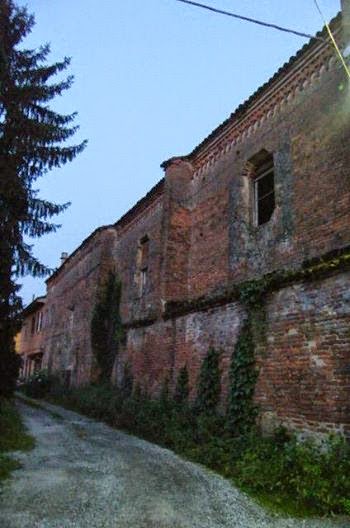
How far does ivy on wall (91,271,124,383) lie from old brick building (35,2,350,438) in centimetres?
61

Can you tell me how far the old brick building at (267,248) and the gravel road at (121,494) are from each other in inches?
71.0

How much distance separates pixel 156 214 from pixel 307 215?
7.24 metres

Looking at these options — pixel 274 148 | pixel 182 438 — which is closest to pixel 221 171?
pixel 274 148

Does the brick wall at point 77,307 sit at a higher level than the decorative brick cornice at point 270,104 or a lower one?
lower

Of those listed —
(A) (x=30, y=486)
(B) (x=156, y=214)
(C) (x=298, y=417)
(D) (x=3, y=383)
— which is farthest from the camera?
(B) (x=156, y=214)

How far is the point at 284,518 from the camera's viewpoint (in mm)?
4746

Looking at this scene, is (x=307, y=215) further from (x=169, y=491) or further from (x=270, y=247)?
(x=169, y=491)

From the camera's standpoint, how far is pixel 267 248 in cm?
921

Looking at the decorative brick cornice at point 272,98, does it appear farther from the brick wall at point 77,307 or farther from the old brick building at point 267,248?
the brick wall at point 77,307

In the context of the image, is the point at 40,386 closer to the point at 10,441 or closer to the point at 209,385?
the point at 10,441

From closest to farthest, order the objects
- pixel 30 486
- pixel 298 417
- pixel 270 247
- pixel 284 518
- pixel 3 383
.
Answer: pixel 284 518 → pixel 30 486 → pixel 298 417 → pixel 270 247 → pixel 3 383

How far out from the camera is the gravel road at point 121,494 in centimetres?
455

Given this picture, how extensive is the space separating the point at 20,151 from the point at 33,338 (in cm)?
2326

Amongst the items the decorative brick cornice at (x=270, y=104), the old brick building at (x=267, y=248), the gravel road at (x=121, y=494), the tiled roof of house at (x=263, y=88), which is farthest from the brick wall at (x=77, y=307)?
the gravel road at (x=121, y=494)
